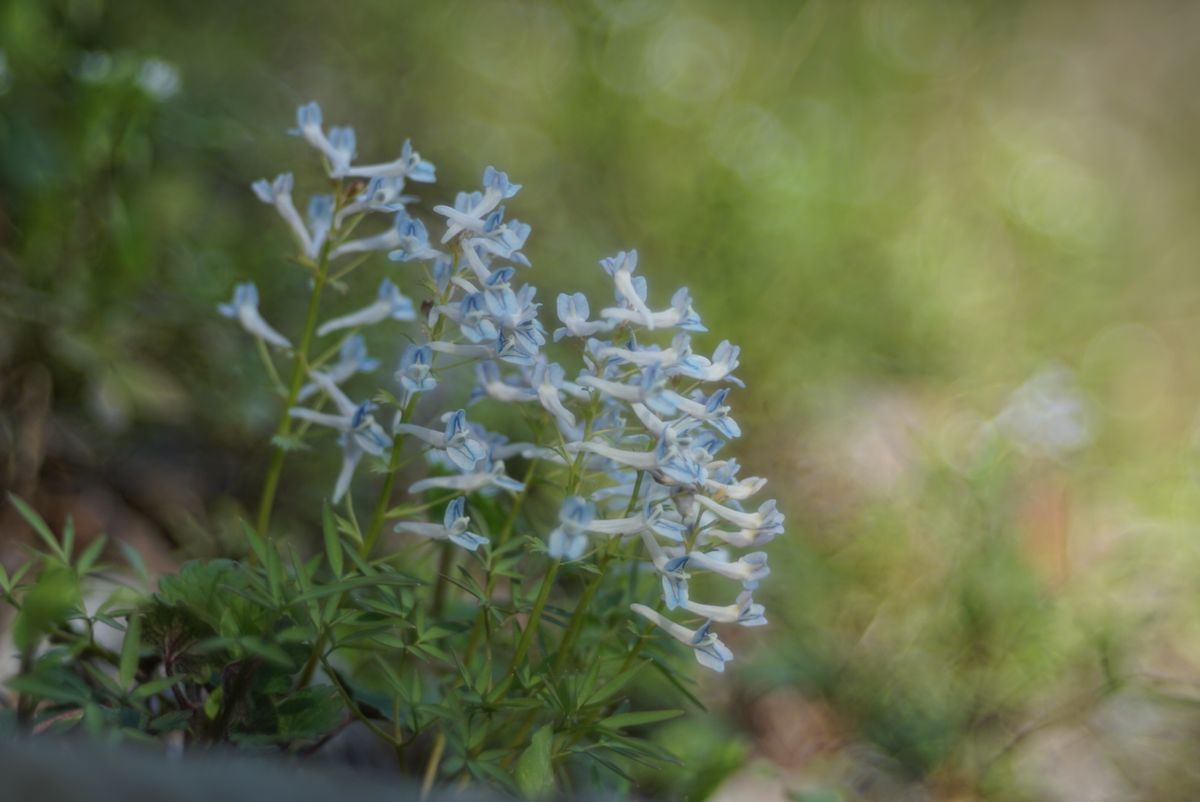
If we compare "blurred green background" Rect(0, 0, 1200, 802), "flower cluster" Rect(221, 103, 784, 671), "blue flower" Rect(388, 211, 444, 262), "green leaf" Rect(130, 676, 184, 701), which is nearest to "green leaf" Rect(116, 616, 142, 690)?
"green leaf" Rect(130, 676, 184, 701)

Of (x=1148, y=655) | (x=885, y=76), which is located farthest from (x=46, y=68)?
(x=885, y=76)

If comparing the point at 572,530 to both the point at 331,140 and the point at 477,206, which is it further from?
the point at 331,140

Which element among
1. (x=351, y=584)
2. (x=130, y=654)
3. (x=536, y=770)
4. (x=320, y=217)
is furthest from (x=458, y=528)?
(x=320, y=217)

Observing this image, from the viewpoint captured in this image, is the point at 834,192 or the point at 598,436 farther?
the point at 834,192

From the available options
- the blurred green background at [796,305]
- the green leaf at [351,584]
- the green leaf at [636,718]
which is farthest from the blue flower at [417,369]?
the blurred green background at [796,305]

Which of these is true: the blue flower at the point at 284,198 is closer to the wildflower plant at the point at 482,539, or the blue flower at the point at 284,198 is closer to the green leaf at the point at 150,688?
the wildflower plant at the point at 482,539

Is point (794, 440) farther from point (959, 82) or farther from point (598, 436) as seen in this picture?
point (959, 82)
